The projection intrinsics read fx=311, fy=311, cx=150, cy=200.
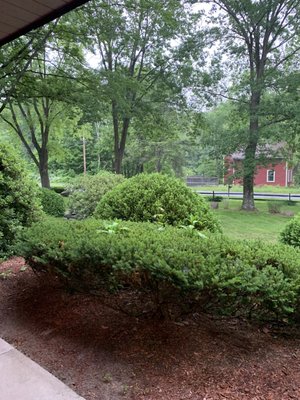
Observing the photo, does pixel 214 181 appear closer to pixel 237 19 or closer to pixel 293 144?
pixel 293 144

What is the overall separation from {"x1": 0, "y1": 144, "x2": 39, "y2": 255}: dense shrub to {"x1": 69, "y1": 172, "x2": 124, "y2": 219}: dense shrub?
2.64m

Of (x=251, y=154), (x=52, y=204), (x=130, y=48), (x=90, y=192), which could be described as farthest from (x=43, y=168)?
(x=251, y=154)

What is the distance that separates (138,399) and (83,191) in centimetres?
592

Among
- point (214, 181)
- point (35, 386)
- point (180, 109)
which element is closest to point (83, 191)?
point (35, 386)

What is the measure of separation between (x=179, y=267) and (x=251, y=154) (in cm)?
1229

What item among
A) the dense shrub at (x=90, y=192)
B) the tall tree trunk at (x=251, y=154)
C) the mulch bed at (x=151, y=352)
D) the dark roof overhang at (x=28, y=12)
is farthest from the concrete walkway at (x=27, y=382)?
the tall tree trunk at (x=251, y=154)

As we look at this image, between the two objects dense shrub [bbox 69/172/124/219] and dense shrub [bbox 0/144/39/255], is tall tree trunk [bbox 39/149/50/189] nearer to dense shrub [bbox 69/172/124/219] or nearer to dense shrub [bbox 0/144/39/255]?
dense shrub [bbox 69/172/124/219]

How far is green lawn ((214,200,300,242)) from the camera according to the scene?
7903 mm

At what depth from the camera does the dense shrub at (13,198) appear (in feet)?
12.2

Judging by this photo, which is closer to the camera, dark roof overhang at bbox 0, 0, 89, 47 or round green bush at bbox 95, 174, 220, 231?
dark roof overhang at bbox 0, 0, 89, 47

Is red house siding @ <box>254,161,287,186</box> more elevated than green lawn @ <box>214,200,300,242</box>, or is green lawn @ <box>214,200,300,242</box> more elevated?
red house siding @ <box>254,161,287,186</box>

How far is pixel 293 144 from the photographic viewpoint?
46.0 feet

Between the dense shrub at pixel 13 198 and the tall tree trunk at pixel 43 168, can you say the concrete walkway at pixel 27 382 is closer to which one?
the dense shrub at pixel 13 198

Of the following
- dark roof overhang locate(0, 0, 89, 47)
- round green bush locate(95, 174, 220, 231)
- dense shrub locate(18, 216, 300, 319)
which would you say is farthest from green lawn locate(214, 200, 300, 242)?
dark roof overhang locate(0, 0, 89, 47)
